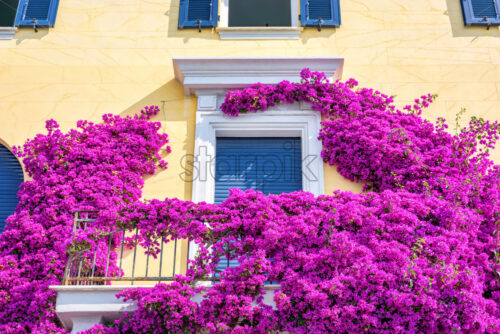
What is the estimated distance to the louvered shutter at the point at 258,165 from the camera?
8578 mm

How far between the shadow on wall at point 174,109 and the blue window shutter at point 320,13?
2424 mm

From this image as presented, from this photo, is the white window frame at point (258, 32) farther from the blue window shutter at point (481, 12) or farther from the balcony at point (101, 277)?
the balcony at point (101, 277)

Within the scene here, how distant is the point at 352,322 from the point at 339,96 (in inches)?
154

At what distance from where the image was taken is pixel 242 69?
29.0 feet

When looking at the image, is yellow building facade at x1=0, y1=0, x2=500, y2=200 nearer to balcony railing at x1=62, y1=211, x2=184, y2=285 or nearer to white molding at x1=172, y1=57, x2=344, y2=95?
white molding at x1=172, y1=57, x2=344, y2=95

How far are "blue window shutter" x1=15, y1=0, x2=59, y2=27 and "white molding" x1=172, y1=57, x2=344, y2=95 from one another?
2.56 metres

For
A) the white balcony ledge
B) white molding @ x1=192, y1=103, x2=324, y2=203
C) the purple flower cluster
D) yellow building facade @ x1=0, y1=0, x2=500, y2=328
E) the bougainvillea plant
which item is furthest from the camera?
yellow building facade @ x1=0, y1=0, x2=500, y2=328

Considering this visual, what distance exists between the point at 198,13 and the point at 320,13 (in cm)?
207

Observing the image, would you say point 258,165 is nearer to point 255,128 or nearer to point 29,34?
point 255,128

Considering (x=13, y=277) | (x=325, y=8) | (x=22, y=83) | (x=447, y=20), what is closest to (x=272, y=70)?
(x=325, y=8)

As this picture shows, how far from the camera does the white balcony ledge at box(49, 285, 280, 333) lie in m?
6.33

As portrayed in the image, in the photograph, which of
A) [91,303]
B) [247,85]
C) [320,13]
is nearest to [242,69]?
[247,85]

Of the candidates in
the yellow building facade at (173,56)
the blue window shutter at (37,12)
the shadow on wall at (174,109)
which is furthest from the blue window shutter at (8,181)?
the blue window shutter at (37,12)

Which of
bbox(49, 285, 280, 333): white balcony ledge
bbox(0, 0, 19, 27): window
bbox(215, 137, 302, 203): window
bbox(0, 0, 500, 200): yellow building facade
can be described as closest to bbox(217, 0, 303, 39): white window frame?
bbox(0, 0, 500, 200): yellow building facade
